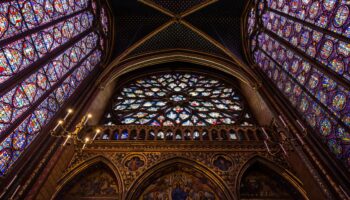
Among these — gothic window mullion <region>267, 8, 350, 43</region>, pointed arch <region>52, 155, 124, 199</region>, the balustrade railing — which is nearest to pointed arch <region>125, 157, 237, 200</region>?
pointed arch <region>52, 155, 124, 199</region>

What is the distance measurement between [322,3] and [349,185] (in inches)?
178

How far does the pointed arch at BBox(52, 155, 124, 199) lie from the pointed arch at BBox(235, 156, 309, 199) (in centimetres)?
324

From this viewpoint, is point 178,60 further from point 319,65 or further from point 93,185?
point 93,185

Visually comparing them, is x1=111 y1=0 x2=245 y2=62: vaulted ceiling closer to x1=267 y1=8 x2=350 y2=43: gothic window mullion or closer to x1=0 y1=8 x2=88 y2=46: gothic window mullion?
x1=0 y1=8 x2=88 y2=46: gothic window mullion

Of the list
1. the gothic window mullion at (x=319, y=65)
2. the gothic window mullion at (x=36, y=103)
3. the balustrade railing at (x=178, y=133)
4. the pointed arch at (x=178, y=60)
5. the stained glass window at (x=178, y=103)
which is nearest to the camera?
the gothic window mullion at (x=36, y=103)

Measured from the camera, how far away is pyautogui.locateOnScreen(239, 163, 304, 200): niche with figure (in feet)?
21.4

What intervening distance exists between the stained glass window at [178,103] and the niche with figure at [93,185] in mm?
2676

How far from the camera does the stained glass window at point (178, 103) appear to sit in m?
9.77

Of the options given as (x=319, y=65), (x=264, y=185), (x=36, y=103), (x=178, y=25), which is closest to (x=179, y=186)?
(x=264, y=185)

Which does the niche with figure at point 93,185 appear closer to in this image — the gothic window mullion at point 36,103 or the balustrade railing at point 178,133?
the balustrade railing at point 178,133

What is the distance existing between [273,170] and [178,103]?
5.01 metres

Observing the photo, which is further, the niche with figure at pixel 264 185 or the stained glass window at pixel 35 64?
the niche with figure at pixel 264 185

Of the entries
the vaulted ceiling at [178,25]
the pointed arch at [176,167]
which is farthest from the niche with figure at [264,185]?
the vaulted ceiling at [178,25]

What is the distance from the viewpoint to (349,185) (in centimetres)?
484
